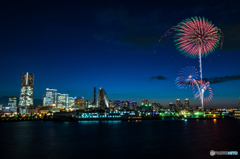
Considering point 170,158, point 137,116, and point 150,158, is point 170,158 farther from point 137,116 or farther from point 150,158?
point 137,116

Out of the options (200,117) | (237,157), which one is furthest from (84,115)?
(237,157)

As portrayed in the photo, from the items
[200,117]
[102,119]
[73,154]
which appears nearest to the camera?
[73,154]

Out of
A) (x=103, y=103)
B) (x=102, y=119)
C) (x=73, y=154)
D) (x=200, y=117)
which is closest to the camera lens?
(x=73, y=154)

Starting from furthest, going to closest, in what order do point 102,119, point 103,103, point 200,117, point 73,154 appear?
point 103,103 → point 200,117 → point 102,119 → point 73,154

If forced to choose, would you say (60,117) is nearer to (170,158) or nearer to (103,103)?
(103,103)

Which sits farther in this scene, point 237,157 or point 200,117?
point 200,117

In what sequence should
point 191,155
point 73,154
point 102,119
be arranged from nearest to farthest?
point 191,155, point 73,154, point 102,119

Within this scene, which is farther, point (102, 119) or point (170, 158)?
point (102, 119)

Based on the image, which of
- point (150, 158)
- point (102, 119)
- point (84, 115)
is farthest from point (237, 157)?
point (84, 115)
